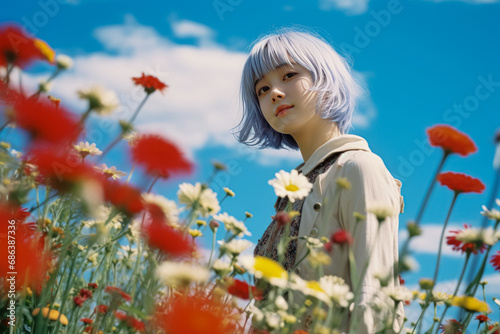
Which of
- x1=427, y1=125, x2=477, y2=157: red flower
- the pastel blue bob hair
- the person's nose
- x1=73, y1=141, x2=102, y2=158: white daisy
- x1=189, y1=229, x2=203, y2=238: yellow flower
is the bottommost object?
x1=189, y1=229, x2=203, y2=238: yellow flower

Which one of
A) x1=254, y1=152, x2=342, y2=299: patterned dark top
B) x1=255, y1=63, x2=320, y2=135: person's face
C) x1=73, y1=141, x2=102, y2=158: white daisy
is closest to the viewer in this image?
x1=254, y1=152, x2=342, y2=299: patterned dark top

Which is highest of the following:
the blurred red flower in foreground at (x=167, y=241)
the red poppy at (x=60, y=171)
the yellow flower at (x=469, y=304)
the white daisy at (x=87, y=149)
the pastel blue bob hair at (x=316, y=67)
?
the pastel blue bob hair at (x=316, y=67)

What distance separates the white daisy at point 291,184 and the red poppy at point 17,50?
51cm

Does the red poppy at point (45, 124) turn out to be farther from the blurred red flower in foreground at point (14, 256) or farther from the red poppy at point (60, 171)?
the blurred red flower in foreground at point (14, 256)

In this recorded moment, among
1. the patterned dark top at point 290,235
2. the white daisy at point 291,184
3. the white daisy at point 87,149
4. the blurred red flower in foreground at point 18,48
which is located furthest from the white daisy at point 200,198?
the white daisy at point 87,149

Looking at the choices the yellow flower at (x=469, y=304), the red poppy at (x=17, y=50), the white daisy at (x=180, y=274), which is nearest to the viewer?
the white daisy at (x=180, y=274)

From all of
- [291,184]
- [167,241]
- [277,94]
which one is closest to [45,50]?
[167,241]

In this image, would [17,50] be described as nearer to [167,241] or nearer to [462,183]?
[167,241]

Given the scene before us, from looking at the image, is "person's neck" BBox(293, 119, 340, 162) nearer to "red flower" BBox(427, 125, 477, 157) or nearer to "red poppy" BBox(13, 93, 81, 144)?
"red flower" BBox(427, 125, 477, 157)

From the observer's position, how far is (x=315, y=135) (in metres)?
1.80

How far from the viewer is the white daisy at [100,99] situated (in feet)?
2.66

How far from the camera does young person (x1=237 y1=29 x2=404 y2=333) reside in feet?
4.12

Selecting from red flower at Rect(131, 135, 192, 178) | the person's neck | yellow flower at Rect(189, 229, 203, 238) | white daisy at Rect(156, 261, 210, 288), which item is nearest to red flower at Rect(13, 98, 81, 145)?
red flower at Rect(131, 135, 192, 178)

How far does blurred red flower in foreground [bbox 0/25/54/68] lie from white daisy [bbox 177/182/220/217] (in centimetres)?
36
